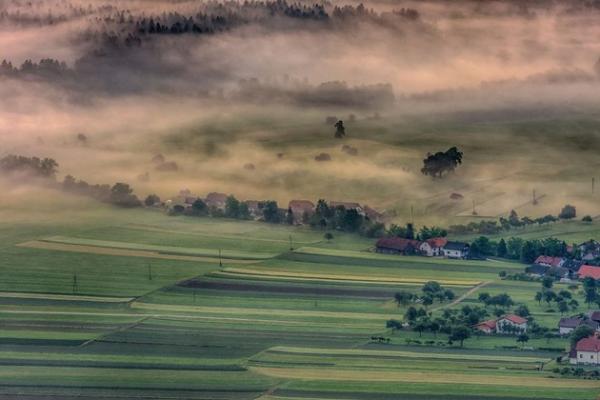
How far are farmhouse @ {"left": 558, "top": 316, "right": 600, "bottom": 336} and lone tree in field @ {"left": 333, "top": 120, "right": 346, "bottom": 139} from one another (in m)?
3.83

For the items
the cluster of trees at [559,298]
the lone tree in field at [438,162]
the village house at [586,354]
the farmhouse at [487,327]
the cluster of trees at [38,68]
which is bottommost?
the village house at [586,354]

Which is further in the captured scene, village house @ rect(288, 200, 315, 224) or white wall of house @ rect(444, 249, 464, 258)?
village house @ rect(288, 200, 315, 224)

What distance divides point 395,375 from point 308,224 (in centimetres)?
326

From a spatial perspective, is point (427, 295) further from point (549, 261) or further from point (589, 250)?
point (589, 250)

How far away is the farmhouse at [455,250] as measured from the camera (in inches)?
760

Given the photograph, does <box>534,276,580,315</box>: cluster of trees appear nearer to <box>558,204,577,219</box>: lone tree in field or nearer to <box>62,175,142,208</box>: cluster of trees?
<box>558,204,577,219</box>: lone tree in field

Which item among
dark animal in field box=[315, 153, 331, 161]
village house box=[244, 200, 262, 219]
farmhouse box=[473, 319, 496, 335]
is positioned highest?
dark animal in field box=[315, 153, 331, 161]

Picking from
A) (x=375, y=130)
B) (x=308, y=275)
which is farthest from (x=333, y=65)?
(x=308, y=275)

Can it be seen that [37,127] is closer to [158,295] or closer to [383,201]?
[158,295]

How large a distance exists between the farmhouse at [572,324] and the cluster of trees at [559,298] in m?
0.29

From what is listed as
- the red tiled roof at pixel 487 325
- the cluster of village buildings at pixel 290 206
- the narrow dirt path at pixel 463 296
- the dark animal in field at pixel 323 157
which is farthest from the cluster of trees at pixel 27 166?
the red tiled roof at pixel 487 325

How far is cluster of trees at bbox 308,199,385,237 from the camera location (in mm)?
19531

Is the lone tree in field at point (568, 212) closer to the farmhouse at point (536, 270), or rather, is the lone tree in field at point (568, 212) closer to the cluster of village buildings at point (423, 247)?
the farmhouse at point (536, 270)

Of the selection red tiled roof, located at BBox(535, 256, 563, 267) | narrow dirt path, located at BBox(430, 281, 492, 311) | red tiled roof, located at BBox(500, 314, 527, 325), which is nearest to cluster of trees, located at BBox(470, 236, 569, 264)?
red tiled roof, located at BBox(535, 256, 563, 267)
